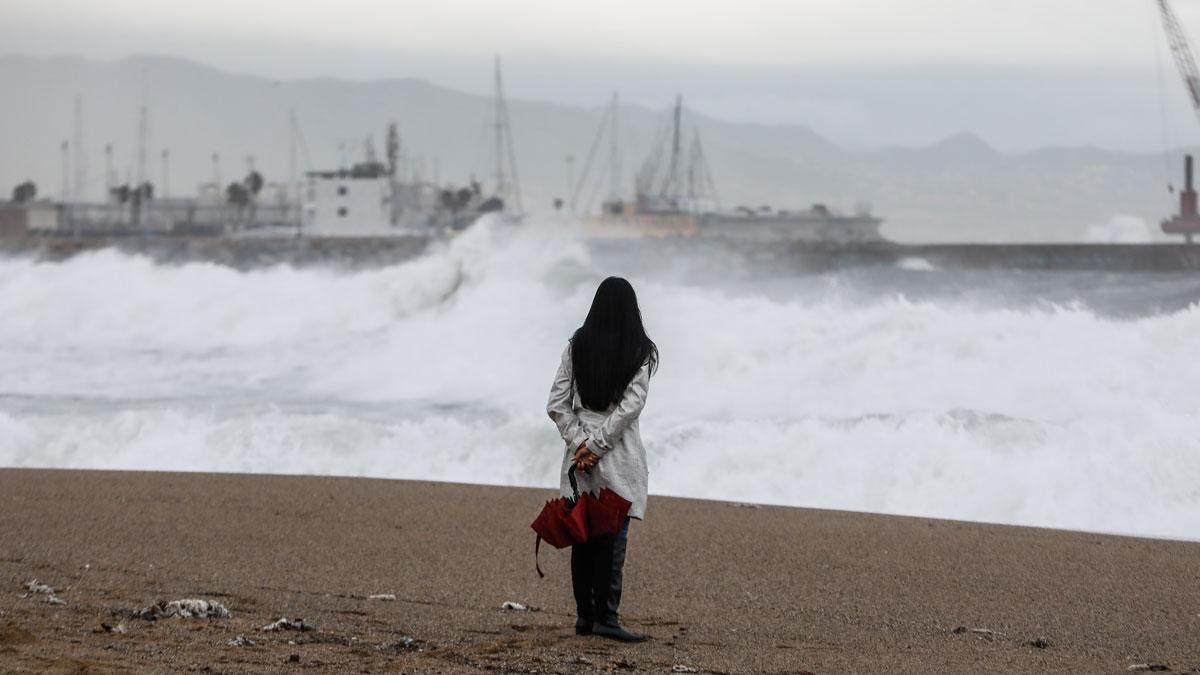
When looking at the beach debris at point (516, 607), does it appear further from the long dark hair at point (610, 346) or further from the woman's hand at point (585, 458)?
the long dark hair at point (610, 346)

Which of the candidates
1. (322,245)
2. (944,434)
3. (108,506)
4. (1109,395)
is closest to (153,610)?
(108,506)

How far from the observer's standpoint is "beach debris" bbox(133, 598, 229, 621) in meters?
6.10

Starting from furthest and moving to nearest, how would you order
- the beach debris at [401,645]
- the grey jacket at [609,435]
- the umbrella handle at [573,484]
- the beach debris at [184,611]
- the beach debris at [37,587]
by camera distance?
the beach debris at [37,587]
the beach debris at [184,611]
the umbrella handle at [573,484]
the grey jacket at [609,435]
the beach debris at [401,645]

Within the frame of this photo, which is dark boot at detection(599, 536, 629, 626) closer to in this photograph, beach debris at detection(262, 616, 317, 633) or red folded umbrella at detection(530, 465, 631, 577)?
red folded umbrella at detection(530, 465, 631, 577)

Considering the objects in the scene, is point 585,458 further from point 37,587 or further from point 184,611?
point 37,587

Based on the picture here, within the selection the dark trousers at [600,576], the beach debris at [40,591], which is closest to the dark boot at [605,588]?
the dark trousers at [600,576]

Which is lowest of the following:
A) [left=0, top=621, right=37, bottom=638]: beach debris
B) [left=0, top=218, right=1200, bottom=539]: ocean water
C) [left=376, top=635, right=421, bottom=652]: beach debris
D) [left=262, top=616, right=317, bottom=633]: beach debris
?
[left=0, top=218, right=1200, bottom=539]: ocean water

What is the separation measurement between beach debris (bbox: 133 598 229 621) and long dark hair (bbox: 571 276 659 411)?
1.73m

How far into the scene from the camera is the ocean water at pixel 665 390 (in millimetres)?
12703

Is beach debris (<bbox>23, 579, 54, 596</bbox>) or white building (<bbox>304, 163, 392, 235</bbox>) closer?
beach debris (<bbox>23, 579, 54, 596</bbox>)

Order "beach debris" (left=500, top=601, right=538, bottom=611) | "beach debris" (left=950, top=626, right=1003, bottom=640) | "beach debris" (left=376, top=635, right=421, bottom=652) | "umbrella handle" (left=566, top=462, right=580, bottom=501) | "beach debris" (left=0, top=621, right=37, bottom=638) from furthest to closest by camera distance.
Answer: "beach debris" (left=500, top=601, right=538, bottom=611), "beach debris" (left=950, top=626, right=1003, bottom=640), "umbrella handle" (left=566, top=462, right=580, bottom=501), "beach debris" (left=376, top=635, right=421, bottom=652), "beach debris" (left=0, top=621, right=37, bottom=638)

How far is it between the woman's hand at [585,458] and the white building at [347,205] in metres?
75.7

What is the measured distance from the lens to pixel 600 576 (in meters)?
5.95

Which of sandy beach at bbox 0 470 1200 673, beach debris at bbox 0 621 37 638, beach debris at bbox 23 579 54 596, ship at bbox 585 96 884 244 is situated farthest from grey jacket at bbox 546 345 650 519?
ship at bbox 585 96 884 244
